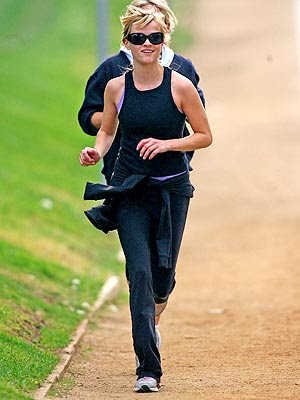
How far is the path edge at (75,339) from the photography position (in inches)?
306

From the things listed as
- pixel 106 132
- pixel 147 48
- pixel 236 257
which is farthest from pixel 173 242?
pixel 236 257

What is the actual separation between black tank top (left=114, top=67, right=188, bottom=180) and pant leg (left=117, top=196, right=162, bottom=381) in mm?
212

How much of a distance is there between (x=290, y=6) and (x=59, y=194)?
2019 cm

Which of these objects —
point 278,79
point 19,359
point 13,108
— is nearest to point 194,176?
point 13,108

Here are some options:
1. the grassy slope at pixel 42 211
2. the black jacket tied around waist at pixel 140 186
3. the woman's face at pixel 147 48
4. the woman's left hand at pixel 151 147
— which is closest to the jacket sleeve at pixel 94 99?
the black jacket tied around waist at pixel 140 186

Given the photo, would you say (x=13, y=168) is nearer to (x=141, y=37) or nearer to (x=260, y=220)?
(x=260, y=220)

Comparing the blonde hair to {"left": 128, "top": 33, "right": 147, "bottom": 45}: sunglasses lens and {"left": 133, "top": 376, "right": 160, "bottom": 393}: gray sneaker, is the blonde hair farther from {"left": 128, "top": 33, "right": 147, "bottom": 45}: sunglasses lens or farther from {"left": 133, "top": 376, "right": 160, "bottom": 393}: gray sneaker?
{"left": 133, "top": 376, "right": 160, "bottom": 393}: gray sneaker

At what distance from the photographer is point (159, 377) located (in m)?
7.74

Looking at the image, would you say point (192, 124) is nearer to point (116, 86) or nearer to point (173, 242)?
point (116, 86)

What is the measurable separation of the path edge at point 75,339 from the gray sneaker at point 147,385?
0.53 m

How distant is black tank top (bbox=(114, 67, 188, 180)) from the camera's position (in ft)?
24.9

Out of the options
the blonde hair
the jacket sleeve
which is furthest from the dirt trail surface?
the blonde hair

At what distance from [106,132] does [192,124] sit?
59cm

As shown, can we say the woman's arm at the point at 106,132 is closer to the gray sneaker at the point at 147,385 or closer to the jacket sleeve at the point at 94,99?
the jacket sleeve at the point at 94,99
